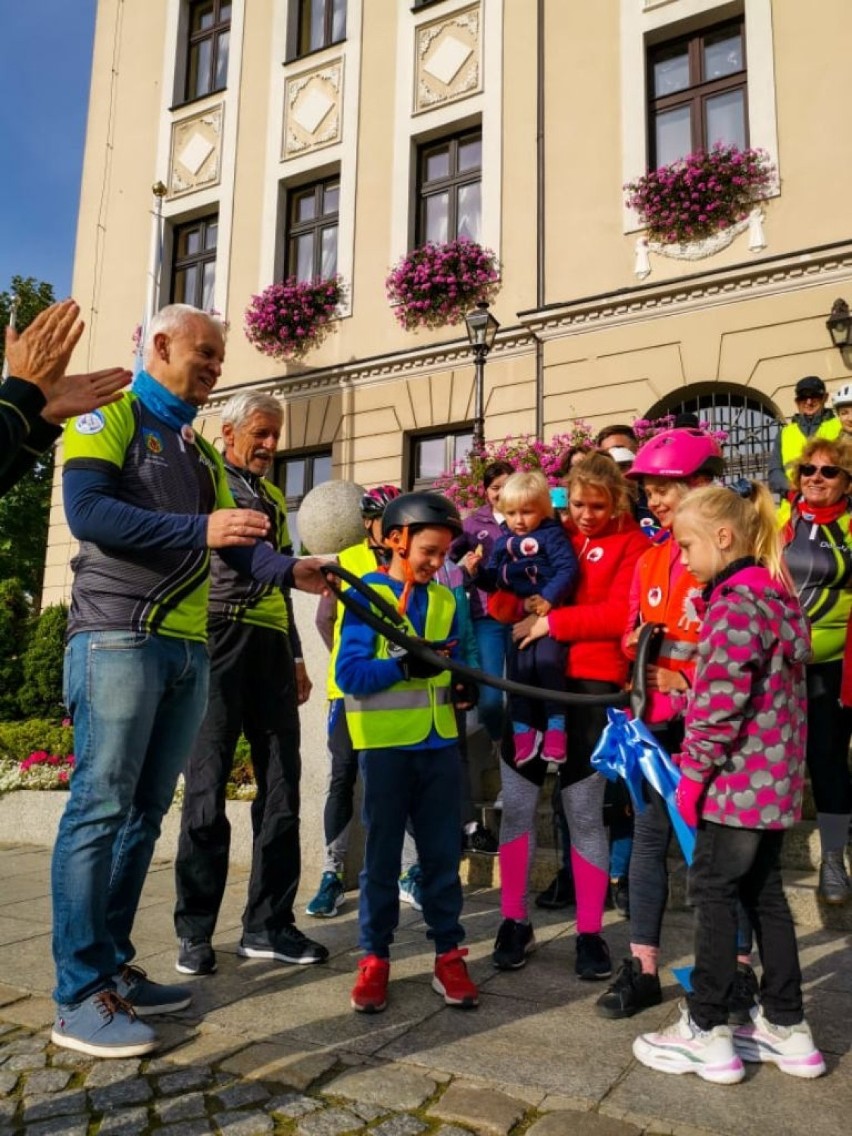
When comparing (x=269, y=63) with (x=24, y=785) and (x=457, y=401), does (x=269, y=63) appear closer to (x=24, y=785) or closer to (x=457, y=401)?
(x=457, y=401)

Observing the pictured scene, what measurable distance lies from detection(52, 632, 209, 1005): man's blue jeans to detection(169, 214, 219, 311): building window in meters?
13.9

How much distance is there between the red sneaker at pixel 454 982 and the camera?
9.62 ft

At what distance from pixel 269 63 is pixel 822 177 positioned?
9417 millimetres

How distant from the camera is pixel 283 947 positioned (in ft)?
11.4

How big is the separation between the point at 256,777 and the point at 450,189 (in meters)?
11.8

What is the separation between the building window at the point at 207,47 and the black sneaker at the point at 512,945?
16.2m

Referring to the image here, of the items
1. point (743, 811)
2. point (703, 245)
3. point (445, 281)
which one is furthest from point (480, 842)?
point (445, 281)

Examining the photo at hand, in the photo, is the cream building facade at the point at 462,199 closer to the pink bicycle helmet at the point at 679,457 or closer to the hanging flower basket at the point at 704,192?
the hanging flower basket at the point at 704,192

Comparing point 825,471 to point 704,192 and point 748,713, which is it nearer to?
point 748,713

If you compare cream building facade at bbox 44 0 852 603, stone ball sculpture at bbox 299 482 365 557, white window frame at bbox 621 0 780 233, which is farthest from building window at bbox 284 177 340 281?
stone ball sculpture at bbox 299 482 365 557

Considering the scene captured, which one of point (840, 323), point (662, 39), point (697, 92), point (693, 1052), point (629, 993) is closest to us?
point (693, 1052)

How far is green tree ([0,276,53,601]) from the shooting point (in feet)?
90.7

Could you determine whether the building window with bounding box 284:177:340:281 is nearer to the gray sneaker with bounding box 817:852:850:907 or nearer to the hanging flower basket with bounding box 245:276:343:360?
the hanging flower basket with bounding box 245:276:343:360

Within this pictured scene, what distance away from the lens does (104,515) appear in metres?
2.67
